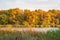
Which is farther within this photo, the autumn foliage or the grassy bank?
the autumn foliage

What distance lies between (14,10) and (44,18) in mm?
4620

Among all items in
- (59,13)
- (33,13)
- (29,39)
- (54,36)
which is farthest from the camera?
(33,13)

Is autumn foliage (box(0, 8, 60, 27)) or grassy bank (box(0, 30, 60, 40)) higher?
grassy bank (box(0, 30, 60, 40))

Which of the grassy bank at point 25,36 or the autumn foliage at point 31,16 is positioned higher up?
the grassy bank at point 25,36

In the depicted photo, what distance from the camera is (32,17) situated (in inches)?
1184

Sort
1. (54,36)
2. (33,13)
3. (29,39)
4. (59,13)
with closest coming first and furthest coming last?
(29,39) → (54,36) → (59,13) → (33,13)

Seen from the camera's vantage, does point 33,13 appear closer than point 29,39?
No

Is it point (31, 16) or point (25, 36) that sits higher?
point (25, 36)

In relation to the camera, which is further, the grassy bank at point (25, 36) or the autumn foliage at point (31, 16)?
the autumn foliage at point (31, 16)

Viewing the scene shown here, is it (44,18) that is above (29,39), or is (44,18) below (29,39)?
below

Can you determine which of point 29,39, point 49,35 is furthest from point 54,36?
point 29,39

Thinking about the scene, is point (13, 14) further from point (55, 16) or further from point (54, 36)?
point (54, 36)

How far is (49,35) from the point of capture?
6711mm

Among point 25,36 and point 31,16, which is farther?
point 31,16
